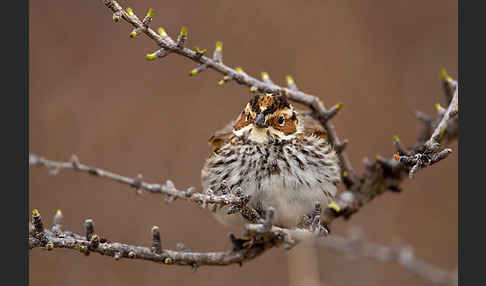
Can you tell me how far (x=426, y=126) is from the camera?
316cm

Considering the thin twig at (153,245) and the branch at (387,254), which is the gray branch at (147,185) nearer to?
the thin twig at (153,245)

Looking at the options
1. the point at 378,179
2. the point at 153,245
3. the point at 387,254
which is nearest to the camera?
the point at 153,245

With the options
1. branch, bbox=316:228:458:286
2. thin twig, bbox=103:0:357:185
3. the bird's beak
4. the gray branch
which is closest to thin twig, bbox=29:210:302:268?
the gray branch

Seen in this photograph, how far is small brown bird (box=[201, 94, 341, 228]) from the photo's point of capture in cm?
262

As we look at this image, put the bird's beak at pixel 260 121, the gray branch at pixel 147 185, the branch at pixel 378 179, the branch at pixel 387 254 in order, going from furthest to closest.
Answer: the branch at pixel 378 179
the branch at pixel 387 254
the bird's beak at pixel 260 121
the gray branch at pixel 147 185

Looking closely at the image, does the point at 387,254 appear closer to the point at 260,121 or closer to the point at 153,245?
the point at 260,121

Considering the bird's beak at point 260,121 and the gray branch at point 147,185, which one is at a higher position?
the bird's beak at point 260,121

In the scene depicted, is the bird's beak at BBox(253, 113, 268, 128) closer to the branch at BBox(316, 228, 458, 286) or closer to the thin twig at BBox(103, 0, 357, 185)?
the thin twig at BBox(103, 0, 357, 185)

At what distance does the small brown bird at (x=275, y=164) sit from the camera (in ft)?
8.60

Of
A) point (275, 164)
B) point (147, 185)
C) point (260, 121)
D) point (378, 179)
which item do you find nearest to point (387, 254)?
point (378, 179)

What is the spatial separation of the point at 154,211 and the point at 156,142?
18.6 inches

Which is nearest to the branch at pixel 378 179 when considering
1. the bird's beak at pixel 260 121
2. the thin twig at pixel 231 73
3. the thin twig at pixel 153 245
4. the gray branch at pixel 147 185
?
the thin twig at pixel 231 73

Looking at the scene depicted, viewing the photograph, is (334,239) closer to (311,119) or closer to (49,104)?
(311,119)

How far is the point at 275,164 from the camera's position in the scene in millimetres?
2643
